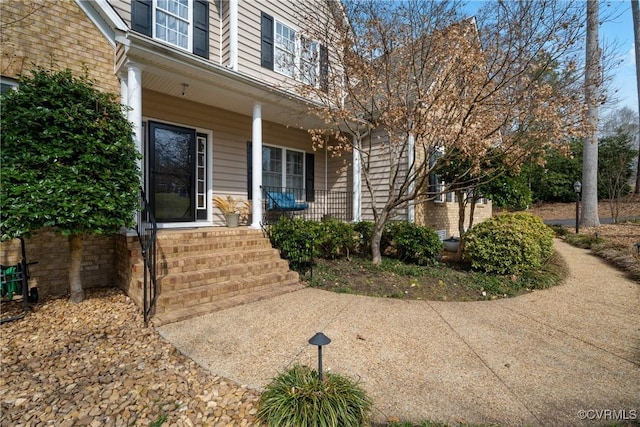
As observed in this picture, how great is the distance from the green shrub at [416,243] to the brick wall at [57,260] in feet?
18.4

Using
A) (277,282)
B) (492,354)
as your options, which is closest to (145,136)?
(277,282)

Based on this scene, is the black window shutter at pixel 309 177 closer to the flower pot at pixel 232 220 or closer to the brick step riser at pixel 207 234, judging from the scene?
the flower pot at pixel 232 220

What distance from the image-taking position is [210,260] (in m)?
4.88

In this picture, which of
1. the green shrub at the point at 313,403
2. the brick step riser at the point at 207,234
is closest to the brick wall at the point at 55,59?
the brick step riser at the point at 207,234

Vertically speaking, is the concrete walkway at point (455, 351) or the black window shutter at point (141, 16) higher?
the black window shutter at point (141, 16)

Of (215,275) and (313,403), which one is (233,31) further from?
(313,403)

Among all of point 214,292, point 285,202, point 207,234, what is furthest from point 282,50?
point 214,292

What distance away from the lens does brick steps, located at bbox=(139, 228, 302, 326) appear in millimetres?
4105

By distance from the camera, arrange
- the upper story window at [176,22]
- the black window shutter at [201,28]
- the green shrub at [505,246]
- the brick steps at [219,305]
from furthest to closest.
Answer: the black window shutter at [201,28] → the upper story window at [176,22] → the green shrub at [505,246] → the brick steps at [219,305]

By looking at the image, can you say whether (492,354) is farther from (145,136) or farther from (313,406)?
(145,136)

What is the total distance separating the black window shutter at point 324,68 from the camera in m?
6.60

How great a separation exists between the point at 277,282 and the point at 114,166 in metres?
2.94

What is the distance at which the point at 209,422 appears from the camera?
2156 mm

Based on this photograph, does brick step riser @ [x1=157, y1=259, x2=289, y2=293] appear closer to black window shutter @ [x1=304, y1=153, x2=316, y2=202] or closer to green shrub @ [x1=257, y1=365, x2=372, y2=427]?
green shrub @ [x1=257, y1=365, x2=372, y2=427]
